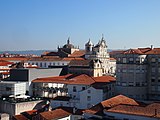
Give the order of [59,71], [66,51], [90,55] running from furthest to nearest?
1. [66,51]
2. [90,55]
3. [59,71]

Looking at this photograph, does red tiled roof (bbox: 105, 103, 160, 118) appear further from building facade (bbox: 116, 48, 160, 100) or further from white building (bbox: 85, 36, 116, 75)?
white building (bbox: 85, 36, 116, 75)

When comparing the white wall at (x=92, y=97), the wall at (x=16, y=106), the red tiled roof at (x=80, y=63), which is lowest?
the wall at (x=16, y=106)

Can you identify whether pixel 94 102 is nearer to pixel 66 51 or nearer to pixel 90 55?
pixel 90 55

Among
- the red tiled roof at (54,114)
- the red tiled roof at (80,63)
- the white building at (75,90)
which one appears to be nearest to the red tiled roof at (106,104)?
the red tiled roof at (54,114)

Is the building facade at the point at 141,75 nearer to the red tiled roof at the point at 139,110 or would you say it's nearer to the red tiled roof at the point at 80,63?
the red tiled roof at the point at 139,110

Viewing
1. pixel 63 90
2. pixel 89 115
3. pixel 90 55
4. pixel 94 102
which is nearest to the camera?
pixel 89 115

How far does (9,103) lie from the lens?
4269 cm

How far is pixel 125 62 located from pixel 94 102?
7.23 meters

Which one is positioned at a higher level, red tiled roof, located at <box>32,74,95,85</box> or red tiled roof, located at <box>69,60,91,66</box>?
red tiled roof, located at <box>69,60,91,66</box>

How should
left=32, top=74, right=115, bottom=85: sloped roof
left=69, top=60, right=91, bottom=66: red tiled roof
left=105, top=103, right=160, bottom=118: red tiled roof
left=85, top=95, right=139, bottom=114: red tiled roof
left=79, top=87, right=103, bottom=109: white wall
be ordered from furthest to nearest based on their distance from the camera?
left=69, top=60, right=91, bottom=66: red tiled roof, left=32, top=74, right=115, bottom=85: sloped roof, left=79, top=87, right=103, bottom=109: white wall, left=85, top=95, right=139, bottom=114: red tiled roof, left=105, top=103, right=160, bottom=118: red tiled roof

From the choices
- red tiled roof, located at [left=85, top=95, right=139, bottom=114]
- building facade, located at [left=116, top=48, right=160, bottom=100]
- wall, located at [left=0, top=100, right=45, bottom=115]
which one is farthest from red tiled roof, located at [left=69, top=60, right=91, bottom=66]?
red tiled roof, located at [left=85, top=95, right=139, bottom=114]

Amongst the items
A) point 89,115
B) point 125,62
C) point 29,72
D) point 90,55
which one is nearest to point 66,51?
point 90,55

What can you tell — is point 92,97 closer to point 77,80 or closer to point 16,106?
point 77,80

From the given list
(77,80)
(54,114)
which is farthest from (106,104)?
(77,80)
